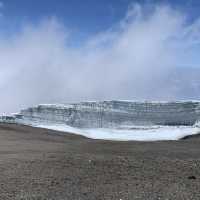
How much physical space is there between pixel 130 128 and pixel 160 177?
18.7 m

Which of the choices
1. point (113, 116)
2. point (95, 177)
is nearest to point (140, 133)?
point (113, 116)

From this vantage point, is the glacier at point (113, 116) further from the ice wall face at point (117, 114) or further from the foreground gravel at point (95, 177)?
the foreground gravel at point (95, 177)

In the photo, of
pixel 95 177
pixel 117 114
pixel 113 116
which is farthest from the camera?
pixel 117 114

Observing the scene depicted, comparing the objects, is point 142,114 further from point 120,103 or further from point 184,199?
point 184,199

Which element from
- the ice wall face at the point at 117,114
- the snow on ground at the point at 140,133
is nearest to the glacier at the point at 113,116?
the ice wall face at the point at 117,114

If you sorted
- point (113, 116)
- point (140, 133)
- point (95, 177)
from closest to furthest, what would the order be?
1. point (95, 177)
2. point (140, 133)
3. point (113, 116)

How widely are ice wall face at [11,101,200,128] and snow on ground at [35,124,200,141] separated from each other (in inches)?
35.8

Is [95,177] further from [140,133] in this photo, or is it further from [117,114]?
[117,114]

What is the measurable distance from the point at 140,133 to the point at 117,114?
4.36 m

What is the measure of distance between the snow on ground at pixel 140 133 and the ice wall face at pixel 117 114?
35.8 inches

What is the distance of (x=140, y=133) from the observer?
985 inches

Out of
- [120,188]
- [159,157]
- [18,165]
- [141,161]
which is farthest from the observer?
[159,157]

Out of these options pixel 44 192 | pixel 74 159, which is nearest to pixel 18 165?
pixel 74 159

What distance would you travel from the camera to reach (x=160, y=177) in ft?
27.7
